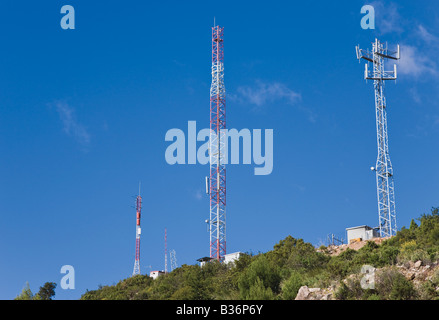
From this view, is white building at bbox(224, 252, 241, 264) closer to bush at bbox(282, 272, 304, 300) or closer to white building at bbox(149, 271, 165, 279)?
white building at bbox(149, 271, 165, 279)

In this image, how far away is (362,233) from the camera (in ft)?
209

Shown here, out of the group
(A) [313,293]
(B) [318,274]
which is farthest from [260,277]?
(A) [313,293]

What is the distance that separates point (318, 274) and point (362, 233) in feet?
52.6

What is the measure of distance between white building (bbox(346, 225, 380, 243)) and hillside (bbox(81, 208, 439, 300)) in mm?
2580

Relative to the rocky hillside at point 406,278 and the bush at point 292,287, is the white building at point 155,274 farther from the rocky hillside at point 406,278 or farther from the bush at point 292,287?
the rocky hillside at point 406,278

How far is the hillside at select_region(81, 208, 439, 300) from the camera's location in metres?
41.3

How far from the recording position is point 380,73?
68.1 metres

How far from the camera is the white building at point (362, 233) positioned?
63.3 metres

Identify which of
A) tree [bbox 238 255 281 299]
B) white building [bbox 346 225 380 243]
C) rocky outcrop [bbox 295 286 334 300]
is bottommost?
rocky outcrop [bbox 295 286 334 300]

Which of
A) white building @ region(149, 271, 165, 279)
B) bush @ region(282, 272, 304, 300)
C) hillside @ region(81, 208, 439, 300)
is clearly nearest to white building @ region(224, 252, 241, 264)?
hillside @ region(81, 208, 439, 300)
